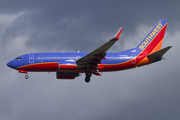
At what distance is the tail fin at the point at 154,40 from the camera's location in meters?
60.1

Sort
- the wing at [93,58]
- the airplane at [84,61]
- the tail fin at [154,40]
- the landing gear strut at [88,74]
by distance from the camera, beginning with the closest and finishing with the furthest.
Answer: the wing at [93,58]
the airplane at [84,61]
the landing gear strut at [88,74]
the tail fin at [154,40]

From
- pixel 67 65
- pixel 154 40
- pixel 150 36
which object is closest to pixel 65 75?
pixel 67 65

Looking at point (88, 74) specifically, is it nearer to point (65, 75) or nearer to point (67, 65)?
point (67, 65)

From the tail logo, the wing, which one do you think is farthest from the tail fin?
the wing

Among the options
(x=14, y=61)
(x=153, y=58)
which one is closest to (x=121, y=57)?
(x=153, y=58)

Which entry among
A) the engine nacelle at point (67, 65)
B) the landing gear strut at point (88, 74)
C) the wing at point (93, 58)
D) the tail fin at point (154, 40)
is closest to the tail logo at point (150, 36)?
the tail fin at point (154, 40)

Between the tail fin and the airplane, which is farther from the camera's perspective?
the tail fin

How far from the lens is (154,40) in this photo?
6116 cm

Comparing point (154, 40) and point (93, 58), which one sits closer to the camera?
point (93, 58)

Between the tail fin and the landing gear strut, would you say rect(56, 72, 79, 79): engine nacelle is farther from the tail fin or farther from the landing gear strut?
the tail fin

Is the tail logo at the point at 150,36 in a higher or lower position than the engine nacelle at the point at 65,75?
higher

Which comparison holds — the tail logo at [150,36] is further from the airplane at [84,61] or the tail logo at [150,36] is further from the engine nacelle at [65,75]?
the engine nacelle at [65,75]

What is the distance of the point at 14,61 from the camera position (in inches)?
2280

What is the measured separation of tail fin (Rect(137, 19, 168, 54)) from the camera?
197 feet
